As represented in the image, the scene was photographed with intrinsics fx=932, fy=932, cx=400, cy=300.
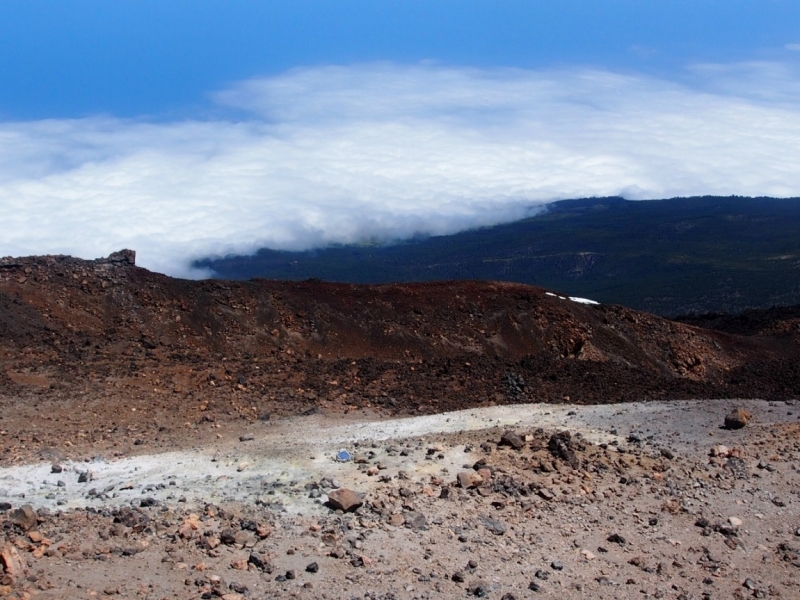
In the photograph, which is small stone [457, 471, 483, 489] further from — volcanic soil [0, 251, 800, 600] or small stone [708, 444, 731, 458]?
small stone [708, 444, 731, 458]

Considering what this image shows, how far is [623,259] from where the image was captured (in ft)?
329

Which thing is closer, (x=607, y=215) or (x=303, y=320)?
(x=303, y=320)

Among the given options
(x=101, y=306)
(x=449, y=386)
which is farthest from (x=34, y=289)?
(x=449, y=386)

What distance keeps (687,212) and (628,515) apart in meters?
127

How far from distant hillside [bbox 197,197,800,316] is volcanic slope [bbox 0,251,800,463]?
45609 mm

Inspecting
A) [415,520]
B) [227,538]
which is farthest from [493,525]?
[227,538]

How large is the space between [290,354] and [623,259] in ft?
268

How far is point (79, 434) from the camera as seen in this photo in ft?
50.6

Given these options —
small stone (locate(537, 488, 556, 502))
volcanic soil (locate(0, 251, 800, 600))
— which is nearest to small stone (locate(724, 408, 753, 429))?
volcanic soil (locate(0, 251, 800, 600))

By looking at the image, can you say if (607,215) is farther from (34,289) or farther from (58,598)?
(58,598)

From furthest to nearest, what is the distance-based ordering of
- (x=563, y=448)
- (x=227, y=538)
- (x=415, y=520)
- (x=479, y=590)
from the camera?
(x=563, y=448), (x=415, y=520), (x=227, y=538), (x=479, y=590)

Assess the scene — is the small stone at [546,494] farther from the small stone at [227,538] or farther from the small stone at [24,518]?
the small stone at [24,518]

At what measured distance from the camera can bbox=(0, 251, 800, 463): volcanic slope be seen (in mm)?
17297

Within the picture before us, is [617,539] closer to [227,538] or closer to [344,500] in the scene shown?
[344,500]
